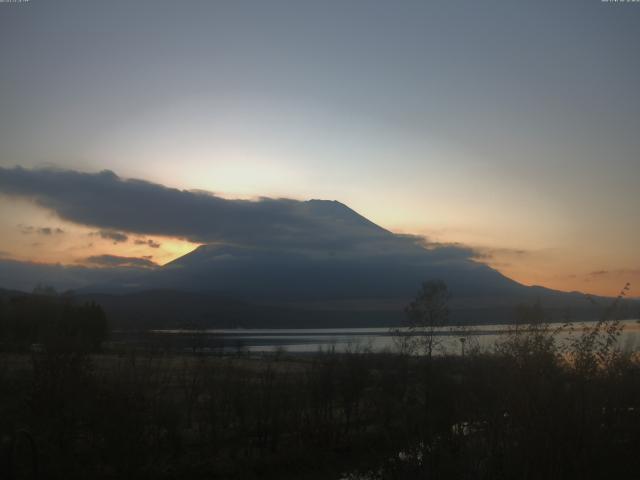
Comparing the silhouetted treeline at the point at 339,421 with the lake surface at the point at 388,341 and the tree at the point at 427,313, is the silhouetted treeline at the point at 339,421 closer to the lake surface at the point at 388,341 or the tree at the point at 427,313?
the lake surface at the point at 388,341

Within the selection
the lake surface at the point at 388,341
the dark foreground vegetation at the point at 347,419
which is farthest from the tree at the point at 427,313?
the dark foreground vegetation at the point at 347,419

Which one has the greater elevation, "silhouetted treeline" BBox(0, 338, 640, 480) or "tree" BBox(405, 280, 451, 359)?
"tree" BBox(405, 280, 451, 359)

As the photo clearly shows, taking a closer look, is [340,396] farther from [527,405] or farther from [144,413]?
[527,405]

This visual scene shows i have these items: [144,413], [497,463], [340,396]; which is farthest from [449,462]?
[340,396]

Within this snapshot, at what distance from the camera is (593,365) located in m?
9.10

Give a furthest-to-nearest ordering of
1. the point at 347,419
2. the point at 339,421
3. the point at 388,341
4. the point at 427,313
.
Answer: the point at 388,341
the point at 427,313
the point at 339,421
the point at 347,419

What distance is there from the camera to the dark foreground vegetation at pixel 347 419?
27.6ft

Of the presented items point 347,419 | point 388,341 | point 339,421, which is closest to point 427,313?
point 339,421

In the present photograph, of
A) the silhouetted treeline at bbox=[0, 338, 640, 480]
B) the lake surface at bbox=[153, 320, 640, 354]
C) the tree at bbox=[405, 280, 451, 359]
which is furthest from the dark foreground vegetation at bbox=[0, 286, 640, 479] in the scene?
the tree at bbox=[405, 280, 451, 359]

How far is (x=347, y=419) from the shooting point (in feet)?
66.8

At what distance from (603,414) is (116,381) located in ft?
33.9

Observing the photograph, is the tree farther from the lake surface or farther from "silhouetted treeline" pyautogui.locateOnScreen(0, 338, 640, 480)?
"silhouetted treeline" pyautogui.locateOnScreen(0, 338, 640, 480)

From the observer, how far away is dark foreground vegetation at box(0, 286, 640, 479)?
8.42 m

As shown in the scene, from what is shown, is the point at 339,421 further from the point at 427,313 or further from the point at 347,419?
the point at 427,313
